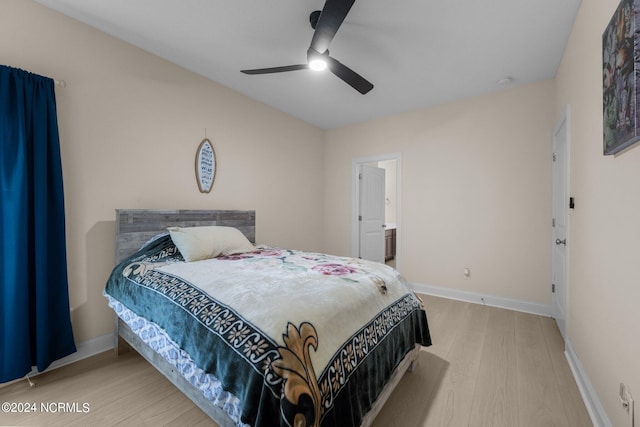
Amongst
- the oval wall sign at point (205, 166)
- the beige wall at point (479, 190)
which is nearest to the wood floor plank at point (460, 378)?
the beige wall at point (479, 190)

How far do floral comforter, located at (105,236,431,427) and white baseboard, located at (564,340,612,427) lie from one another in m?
0.89

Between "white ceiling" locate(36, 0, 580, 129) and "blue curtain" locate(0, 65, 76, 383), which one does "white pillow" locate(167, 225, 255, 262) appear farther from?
"white ceiling" locate(36, 0, 580, 129)

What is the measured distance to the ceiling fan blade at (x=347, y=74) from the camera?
6.65 ft

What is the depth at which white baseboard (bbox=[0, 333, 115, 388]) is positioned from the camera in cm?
193

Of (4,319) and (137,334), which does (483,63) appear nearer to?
(137,334)

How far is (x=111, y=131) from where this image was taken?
223 centimetres

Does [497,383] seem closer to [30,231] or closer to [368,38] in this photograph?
[368,38]

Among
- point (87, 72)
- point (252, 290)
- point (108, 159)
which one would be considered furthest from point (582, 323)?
point (87, 72)

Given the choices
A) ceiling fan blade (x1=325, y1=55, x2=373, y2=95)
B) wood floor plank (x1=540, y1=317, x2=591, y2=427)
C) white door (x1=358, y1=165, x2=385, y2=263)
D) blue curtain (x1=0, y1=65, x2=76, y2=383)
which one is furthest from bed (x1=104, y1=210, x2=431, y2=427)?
white door (x1=358, y1=165, x2=385, y2=263)

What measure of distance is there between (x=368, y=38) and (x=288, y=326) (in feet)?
7.67

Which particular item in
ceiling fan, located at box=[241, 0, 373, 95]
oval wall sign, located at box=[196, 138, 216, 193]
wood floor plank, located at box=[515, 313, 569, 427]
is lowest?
wood floor plank, located at box=[515, 313, 569, 427]

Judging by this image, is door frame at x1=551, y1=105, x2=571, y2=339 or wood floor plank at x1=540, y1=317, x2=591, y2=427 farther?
door frame at x1=551, y1=105, x2=571, y2=339

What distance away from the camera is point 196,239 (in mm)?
2213

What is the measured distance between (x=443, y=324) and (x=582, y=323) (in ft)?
3.74
